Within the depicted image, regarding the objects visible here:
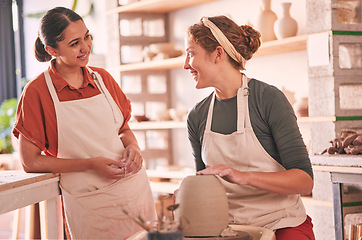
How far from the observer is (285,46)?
3658mm

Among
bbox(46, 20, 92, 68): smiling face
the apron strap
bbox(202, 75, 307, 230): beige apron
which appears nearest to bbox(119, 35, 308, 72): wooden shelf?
the apron strap

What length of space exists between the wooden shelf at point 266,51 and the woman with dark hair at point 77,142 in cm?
153

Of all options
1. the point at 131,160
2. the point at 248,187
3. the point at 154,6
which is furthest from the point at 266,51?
the point at 248,187

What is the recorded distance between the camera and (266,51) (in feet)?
12.8

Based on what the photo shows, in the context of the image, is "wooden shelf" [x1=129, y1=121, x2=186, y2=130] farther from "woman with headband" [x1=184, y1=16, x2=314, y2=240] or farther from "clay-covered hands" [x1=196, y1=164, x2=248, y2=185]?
"clay-covered hands" [x1=196, y1=164, x2=248, y2=185]

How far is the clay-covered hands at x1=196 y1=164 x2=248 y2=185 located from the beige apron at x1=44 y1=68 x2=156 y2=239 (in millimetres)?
867

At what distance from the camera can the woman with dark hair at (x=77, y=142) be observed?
2256 mm

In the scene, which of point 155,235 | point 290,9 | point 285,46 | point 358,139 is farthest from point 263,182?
point 290,9

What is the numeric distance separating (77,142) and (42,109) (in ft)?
0.68

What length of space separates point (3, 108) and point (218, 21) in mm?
5266

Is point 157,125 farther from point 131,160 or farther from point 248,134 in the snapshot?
point 248,134

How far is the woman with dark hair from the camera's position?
2256 mm

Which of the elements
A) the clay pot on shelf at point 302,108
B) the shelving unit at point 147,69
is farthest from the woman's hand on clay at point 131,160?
the shelving unit at point 147,69

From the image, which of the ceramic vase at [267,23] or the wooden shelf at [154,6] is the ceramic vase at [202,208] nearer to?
the ceramic vase at [267,23]
